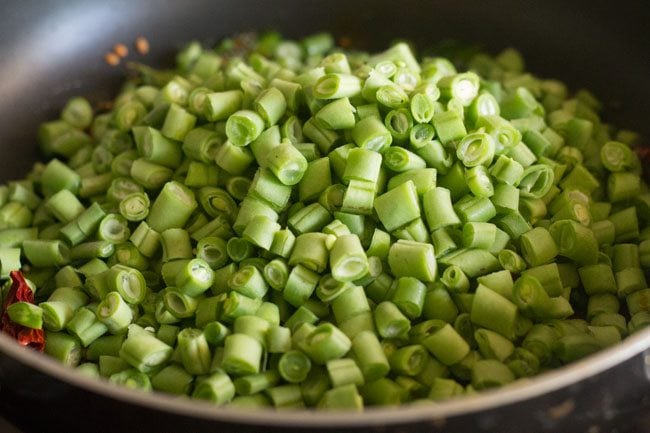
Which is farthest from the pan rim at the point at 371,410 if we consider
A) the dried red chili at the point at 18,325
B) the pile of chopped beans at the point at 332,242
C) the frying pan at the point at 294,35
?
the dried red chili at the point at 18,325

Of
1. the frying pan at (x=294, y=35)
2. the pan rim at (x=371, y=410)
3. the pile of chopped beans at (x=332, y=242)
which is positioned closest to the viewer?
the pan rim at (x=371, y=410)

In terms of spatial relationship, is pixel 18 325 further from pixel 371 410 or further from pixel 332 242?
pixel 371 410

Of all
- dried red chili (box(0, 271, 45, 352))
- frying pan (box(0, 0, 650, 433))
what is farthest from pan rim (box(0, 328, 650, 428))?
dried red chili (box(0, 271, 45, 352))

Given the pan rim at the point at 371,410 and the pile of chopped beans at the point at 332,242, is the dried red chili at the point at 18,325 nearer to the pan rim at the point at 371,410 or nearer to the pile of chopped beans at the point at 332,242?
the pile of chopped beans at the point at 332,242

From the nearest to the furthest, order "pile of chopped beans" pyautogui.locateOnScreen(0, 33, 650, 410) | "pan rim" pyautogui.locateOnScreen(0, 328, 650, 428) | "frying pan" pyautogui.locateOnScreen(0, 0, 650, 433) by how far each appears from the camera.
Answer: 1. "pan rim" pyautogui.locateOnScreen(0, 328, 650, 428)
2. "frying pan" pyautogui.locateOnScreen(0, 0, 650, 433)
3. "pile of chopped beans" pyautogui.locateOnScreen(0, 33, 650, 410)

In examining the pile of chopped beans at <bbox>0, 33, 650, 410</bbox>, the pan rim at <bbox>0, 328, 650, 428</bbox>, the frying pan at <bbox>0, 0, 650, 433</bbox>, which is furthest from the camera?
the pile of chopped beans at <bbox>0, 33, 650, 410</bbox>

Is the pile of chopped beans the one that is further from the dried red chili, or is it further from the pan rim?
the pan rim

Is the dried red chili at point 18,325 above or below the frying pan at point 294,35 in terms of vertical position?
below
